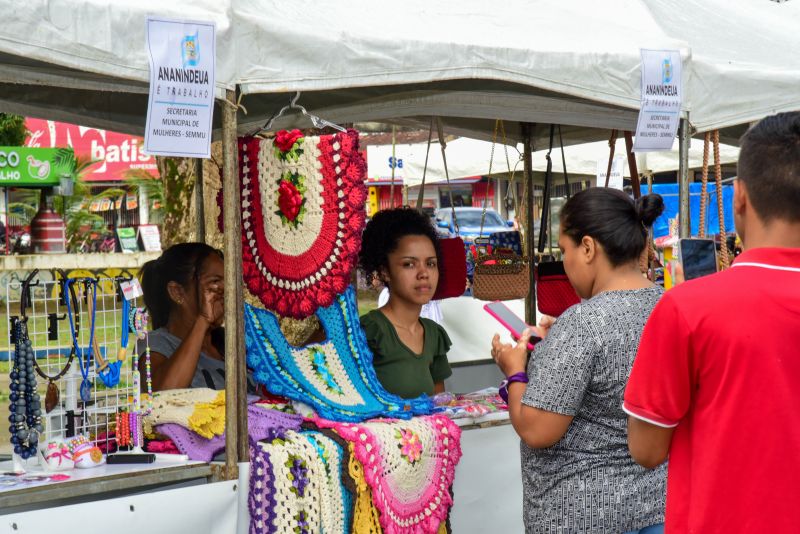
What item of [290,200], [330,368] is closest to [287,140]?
[290,200]

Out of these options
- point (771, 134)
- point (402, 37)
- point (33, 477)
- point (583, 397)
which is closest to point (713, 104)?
point (402, 37)

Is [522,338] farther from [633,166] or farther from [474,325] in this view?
[474,325]

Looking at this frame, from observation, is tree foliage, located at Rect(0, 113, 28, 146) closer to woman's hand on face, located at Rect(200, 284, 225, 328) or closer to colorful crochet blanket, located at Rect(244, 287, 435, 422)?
woman's hand on face, located at Rect(200, 284, 225, 328)

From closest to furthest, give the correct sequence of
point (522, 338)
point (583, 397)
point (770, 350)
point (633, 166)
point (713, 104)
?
point (770, 350) < point (583, 397) < point (522, 338) < point (713, 104) < point (633, 166)

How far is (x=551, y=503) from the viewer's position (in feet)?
7.54

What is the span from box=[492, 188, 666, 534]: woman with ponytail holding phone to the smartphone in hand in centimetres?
50

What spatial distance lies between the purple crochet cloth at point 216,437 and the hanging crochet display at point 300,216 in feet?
1.11

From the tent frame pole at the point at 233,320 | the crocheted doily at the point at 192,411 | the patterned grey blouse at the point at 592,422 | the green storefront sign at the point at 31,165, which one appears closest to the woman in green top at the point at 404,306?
the crocheted doily at the point at 192,411

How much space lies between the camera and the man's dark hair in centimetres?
150

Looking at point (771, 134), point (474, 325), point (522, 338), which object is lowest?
point (474, 325)

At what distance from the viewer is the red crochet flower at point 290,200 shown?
2.85 m

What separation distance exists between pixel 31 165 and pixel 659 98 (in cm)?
1139

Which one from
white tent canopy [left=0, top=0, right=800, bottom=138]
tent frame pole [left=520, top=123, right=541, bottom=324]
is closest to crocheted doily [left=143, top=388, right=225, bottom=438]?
white tent canopy [left=0, top=0, right=800, bottom=138]

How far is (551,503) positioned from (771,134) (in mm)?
1144
